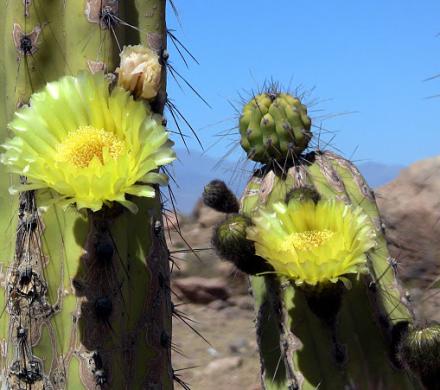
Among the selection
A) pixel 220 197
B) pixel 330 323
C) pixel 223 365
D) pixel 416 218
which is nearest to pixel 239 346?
pixel 223 365

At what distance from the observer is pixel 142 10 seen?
1.45 meters

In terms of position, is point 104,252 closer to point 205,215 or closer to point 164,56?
point 164,56

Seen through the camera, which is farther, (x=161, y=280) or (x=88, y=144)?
(x=161, y=280)

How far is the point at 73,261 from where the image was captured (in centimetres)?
132

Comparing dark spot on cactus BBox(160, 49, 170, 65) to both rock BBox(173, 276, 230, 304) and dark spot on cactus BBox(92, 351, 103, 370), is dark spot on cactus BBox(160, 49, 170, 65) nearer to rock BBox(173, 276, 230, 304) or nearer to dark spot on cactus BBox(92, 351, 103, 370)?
dark spot on cactus BBox(92, 351, 103, 370)

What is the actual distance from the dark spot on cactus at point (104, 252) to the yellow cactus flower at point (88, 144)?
0.40 ft

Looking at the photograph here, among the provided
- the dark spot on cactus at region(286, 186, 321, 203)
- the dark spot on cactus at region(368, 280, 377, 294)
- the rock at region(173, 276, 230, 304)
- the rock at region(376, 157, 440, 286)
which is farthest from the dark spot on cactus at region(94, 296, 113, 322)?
the rock at region(173, 276, 230, 304)

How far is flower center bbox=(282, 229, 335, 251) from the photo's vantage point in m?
1.40

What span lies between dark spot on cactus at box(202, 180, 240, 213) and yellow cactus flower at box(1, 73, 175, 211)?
2.02 ft

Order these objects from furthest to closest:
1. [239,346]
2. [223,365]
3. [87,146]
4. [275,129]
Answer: [239,346] < [223,365] < [275,129] < [87,146]

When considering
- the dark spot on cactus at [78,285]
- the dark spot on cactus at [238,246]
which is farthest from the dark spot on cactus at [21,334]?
the dark spot on cactus at [238,246]

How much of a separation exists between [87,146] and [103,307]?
28 centimetres

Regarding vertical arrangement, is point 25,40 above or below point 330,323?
above

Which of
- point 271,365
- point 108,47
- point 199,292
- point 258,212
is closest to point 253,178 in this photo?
point 258,212
